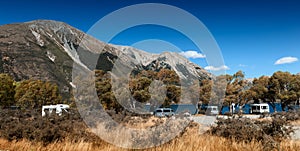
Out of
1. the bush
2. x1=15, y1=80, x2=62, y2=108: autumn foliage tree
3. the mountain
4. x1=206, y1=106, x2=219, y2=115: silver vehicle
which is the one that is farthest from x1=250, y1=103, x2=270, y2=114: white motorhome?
the bush

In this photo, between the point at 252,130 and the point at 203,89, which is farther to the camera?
the point at 203,89

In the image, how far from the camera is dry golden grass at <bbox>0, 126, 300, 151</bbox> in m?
6.22

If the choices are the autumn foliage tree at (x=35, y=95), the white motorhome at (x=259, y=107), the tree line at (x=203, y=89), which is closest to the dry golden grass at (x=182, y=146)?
the tree line at (x=203, y=89)

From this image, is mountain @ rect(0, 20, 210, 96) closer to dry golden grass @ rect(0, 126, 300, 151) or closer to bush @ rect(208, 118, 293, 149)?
bush @ rect(208, 118, 293, 149)

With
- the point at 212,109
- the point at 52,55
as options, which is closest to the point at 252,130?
the point at 212,109

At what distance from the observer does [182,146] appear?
247 inches

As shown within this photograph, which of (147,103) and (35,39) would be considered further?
(35,39)

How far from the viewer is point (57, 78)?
268 ft

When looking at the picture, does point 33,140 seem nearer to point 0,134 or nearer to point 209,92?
point 0,134

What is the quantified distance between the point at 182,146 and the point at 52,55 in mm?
114006

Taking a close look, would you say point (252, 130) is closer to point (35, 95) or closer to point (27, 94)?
point (27, 94)

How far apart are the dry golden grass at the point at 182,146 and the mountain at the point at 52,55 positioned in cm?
2646

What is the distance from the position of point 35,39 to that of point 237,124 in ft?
443

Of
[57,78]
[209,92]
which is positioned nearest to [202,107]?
[209,92]
